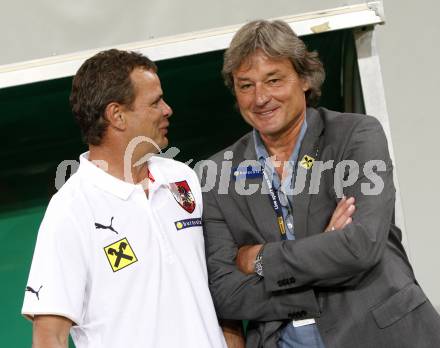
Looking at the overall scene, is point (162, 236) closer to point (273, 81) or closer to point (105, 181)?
point (105, 181)

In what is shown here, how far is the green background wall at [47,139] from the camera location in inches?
102

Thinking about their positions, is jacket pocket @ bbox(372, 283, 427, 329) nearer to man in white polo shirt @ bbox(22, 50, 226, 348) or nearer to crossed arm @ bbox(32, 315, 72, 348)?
man in white polo shirt @ bbox(22, 50, 226, 348)

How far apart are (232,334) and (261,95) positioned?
599 mm

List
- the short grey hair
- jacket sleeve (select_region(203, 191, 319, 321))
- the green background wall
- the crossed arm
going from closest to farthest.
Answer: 1. the crossed arm
2. jacket sleeve (select_region(203, 191, 319, 321))
3. the short grey hair
4. the green background wall

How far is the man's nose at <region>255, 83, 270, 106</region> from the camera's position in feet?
6.41

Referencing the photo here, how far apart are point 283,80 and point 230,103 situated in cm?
77

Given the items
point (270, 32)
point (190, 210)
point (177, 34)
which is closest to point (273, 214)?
point (190, 210)

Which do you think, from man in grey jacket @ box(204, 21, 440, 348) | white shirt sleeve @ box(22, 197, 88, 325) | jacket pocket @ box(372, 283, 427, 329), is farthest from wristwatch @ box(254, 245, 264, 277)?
white shirt sleeve @ box(22, 197, 88, 325)

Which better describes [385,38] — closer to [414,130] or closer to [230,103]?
[414,130]

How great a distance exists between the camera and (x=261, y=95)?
1.96 meters

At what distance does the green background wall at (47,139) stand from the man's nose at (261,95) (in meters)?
0.57

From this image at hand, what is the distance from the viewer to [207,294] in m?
1.92

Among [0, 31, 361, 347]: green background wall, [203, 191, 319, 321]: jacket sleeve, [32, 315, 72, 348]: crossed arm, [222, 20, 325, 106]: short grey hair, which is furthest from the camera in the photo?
[0, 31, 361, 347]: green background wall

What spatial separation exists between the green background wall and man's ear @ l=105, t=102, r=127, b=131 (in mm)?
581
